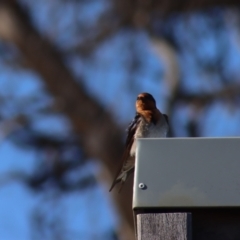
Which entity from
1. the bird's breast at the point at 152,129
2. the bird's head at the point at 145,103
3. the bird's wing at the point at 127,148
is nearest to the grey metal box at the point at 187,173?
the bird's wing at the point at 127,148

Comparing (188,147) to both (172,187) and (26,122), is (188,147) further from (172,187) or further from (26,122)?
(26,122)

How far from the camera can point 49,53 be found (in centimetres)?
786

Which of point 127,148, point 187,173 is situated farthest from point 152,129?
A: point 187,173

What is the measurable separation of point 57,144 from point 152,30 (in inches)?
50.5

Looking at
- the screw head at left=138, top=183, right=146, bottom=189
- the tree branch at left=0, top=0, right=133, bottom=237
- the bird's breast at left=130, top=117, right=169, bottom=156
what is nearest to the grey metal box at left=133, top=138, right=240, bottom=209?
the screw head at left=138, top=183, right=146, bottom=189

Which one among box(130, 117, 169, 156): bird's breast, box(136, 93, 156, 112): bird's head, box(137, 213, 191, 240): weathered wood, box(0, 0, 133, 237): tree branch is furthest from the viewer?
box(0, 0, 133, 237): tree branch

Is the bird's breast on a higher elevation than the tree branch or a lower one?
lower

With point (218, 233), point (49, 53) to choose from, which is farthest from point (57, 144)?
point (218, 233)

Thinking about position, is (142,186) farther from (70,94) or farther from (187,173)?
(70,94)

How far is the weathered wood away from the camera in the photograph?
1946mm

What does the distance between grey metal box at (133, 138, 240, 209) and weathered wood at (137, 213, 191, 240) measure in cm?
2

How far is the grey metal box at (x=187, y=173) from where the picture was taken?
6.40ft

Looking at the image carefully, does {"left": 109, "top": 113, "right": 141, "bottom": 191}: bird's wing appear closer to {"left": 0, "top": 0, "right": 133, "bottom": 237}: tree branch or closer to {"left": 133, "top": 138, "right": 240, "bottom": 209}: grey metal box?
{"left": 133, "top": 138, "right": 240, "bottom": 209}: grey metal box

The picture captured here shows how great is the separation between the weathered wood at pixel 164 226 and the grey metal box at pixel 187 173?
0.9 inches
